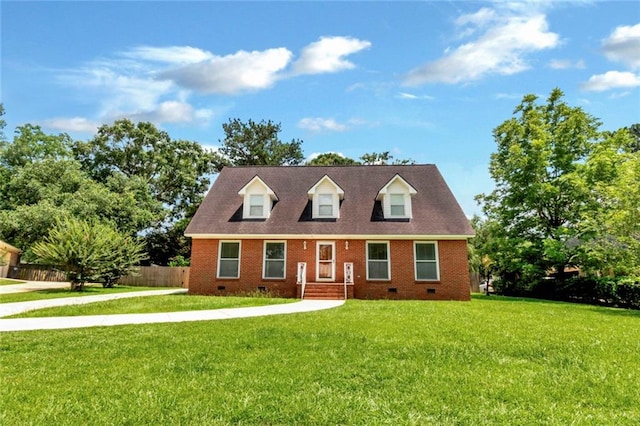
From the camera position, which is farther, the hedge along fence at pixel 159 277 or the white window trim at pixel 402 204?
the hedge along fence at pixel 159 277

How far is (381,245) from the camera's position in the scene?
17.8m

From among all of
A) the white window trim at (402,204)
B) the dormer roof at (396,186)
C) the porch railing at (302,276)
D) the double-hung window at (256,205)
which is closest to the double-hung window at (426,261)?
the white window trim at (402,204)

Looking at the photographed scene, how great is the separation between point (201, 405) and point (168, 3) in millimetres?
9802

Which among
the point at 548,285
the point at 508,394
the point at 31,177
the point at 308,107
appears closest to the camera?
the point at 508,394

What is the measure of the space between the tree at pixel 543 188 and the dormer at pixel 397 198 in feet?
→ 27.4

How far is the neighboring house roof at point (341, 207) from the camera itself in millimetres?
17750

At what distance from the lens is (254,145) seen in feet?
135

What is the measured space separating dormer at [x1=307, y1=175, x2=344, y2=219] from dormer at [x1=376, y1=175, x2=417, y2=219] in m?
2.45

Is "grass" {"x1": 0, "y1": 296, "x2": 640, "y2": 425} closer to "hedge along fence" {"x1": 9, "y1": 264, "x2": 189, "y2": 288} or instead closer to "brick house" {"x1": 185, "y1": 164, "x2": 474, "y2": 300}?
"brick house" {"x1": 185, "y1": 164, "x2": 474, "y2": 300}

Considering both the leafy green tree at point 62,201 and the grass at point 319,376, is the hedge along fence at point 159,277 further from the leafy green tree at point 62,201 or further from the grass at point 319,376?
the grass at point 319,376

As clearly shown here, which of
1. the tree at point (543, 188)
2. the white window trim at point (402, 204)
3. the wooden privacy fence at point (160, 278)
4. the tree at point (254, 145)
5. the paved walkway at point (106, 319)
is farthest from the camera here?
the tree at point (254, 145)

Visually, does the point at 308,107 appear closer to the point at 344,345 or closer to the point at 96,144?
the point at 344,345

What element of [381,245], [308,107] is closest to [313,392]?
[308,107]

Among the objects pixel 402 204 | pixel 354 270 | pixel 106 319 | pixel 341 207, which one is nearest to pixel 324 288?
pixel 354 270
